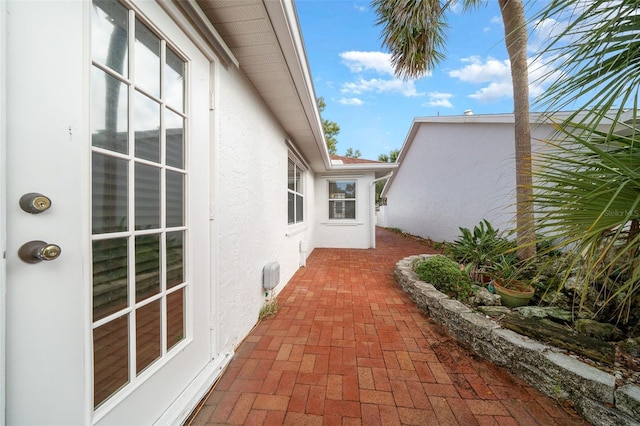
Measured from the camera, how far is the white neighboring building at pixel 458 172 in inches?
203

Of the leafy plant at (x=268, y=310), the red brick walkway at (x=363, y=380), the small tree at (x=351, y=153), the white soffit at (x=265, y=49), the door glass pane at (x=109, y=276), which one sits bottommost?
the red brick walkway at (x=363, y=380)

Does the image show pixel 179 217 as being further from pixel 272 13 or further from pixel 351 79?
pixel 351 79

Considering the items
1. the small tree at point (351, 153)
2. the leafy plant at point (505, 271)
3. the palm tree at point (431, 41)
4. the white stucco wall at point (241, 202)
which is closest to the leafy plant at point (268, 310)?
the white stucco wall at point (241, 202)

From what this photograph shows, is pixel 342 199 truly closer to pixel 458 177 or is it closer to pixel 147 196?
pixel 458 177

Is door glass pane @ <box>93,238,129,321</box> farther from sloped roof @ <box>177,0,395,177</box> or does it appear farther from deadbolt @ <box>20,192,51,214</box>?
sloped roof @ <box>177,0,395,177</box>

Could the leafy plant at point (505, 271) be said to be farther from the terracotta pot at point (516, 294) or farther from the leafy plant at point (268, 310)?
the leafy plant at point (268, 310)

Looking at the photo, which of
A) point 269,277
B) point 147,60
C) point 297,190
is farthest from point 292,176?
point 147,60

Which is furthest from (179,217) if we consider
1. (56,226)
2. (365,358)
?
(365,358)

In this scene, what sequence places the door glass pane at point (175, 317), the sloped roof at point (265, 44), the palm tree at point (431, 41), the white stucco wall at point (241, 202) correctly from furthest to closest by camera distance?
the palm tree at point (431, 41) < the white stucco wall at point (241, 202) < the sloped roof at point (265, 44) < the door glass pane at point (175, 317)

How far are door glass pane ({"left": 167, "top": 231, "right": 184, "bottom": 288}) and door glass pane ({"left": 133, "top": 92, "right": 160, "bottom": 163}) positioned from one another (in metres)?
0.46

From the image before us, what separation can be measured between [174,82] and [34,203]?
39.4 inches

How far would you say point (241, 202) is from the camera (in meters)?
2.18

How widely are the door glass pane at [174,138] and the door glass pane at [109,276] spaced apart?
54 cm

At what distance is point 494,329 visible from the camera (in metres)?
1.89
